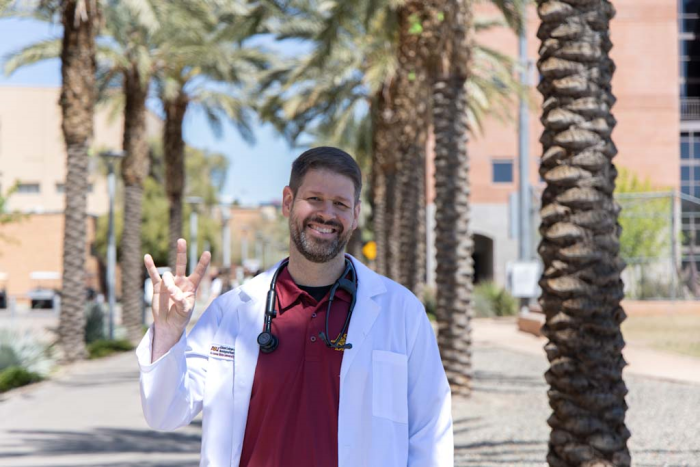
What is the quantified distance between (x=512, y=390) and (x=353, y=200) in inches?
426

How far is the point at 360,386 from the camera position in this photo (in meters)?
3.02

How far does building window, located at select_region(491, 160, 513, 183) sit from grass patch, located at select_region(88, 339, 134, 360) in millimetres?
25723

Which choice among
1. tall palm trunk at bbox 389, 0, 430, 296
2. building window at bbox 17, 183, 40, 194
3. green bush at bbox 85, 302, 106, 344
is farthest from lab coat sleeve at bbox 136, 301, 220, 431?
building window at bbox 17, 183, 40, 194

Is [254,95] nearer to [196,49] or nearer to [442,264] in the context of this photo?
[196,49]

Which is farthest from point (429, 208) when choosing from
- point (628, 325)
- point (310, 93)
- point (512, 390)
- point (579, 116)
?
point (579, 116)

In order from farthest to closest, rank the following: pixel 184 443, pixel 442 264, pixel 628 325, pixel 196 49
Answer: pixel 628 325
pixel 196 49
pixel 442 264
pixel 184 443

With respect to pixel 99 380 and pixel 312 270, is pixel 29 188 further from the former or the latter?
pixel 312 270

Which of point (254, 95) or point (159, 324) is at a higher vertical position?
point (254, 95)

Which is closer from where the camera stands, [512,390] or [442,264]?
[442,264]

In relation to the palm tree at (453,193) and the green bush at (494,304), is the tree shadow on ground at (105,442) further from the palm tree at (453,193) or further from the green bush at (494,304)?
the green bush at (494,304)

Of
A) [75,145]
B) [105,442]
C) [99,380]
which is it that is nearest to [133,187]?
[75,145]

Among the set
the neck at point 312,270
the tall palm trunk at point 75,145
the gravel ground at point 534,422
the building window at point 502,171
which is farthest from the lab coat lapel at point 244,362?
the building window at point 502,171

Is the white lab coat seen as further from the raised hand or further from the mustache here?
the mustache

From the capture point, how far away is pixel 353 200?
10.6 feet
